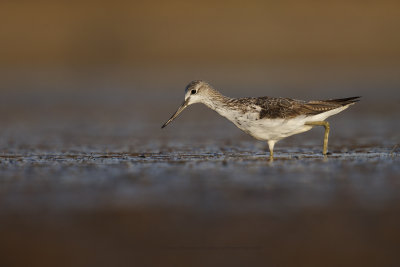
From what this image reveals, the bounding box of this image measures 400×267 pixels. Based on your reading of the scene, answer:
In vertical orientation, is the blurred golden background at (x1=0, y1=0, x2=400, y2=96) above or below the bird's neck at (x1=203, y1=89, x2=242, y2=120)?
above

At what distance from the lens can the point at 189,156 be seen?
1080 centimetres

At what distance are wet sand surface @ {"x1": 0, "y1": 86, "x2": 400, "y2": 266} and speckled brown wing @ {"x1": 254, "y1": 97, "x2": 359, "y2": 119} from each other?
2.33 ft

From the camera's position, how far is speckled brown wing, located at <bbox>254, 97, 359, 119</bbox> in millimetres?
10805

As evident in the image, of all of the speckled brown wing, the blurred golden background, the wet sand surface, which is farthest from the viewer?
the blurred golden background

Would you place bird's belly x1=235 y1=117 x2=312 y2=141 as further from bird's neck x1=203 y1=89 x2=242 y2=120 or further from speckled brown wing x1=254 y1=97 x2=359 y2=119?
bird's neck x1=203 y1=89 x2=242 y2=120

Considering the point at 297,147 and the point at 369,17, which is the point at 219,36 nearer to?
the point at 369,17

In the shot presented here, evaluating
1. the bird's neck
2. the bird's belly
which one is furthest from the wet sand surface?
the bird's neck

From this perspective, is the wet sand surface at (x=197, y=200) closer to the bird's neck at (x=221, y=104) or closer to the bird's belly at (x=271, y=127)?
the bird's belly at (x=271, y=127)

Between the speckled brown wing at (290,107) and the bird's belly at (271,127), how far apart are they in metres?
0.09

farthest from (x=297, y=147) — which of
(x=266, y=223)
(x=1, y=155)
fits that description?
(x=266, y=223)

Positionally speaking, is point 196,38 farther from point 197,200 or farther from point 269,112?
point 197,200

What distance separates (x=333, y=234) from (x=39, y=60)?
24.4 m

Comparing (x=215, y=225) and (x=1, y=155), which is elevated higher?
(x=1, y=155)

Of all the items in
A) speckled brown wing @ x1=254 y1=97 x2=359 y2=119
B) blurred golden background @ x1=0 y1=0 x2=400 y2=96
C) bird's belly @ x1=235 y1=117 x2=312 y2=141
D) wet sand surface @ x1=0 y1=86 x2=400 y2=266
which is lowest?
wet sand surface @ x1=0 y1=86 x2=400 y2=266
